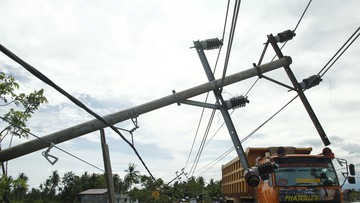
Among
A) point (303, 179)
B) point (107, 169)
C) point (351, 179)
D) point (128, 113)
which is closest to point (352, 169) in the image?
point (351, 179)

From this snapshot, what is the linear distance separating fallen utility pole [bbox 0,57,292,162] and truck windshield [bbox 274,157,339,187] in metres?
2.79

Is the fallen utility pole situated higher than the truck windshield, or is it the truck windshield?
the fallen utility pole

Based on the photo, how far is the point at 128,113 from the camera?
823 cm

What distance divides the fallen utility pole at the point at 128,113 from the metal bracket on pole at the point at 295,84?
0.27m

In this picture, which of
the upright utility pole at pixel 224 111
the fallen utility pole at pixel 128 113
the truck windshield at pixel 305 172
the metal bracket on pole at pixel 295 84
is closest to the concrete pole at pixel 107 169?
the fallen utility pole at pixel 128 113

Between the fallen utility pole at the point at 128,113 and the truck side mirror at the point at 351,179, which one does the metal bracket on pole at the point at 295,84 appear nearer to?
the fallen utility pole at the point at 128,113

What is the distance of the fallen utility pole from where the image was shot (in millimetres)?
7551

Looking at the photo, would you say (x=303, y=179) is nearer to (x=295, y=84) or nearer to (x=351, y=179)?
(x=351, y=179)

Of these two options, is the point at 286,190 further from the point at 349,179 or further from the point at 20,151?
the point at 20,151

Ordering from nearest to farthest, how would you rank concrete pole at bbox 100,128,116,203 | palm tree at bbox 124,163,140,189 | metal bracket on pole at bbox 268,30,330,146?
concrete pole at bbox 100,128,116,203
metal bracket on pole at bbox 268,30,330,146
palm tree at bbox 124,163,140,189

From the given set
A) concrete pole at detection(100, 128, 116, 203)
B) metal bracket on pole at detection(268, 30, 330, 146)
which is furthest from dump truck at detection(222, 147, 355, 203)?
concrete pole at detection(100, 128, 116, 203)

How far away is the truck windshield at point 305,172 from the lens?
927 centimetres

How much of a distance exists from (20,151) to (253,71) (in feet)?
19.8

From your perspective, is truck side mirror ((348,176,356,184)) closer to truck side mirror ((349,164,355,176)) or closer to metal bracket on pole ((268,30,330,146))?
truck side mirror ((349,164,355,176))
